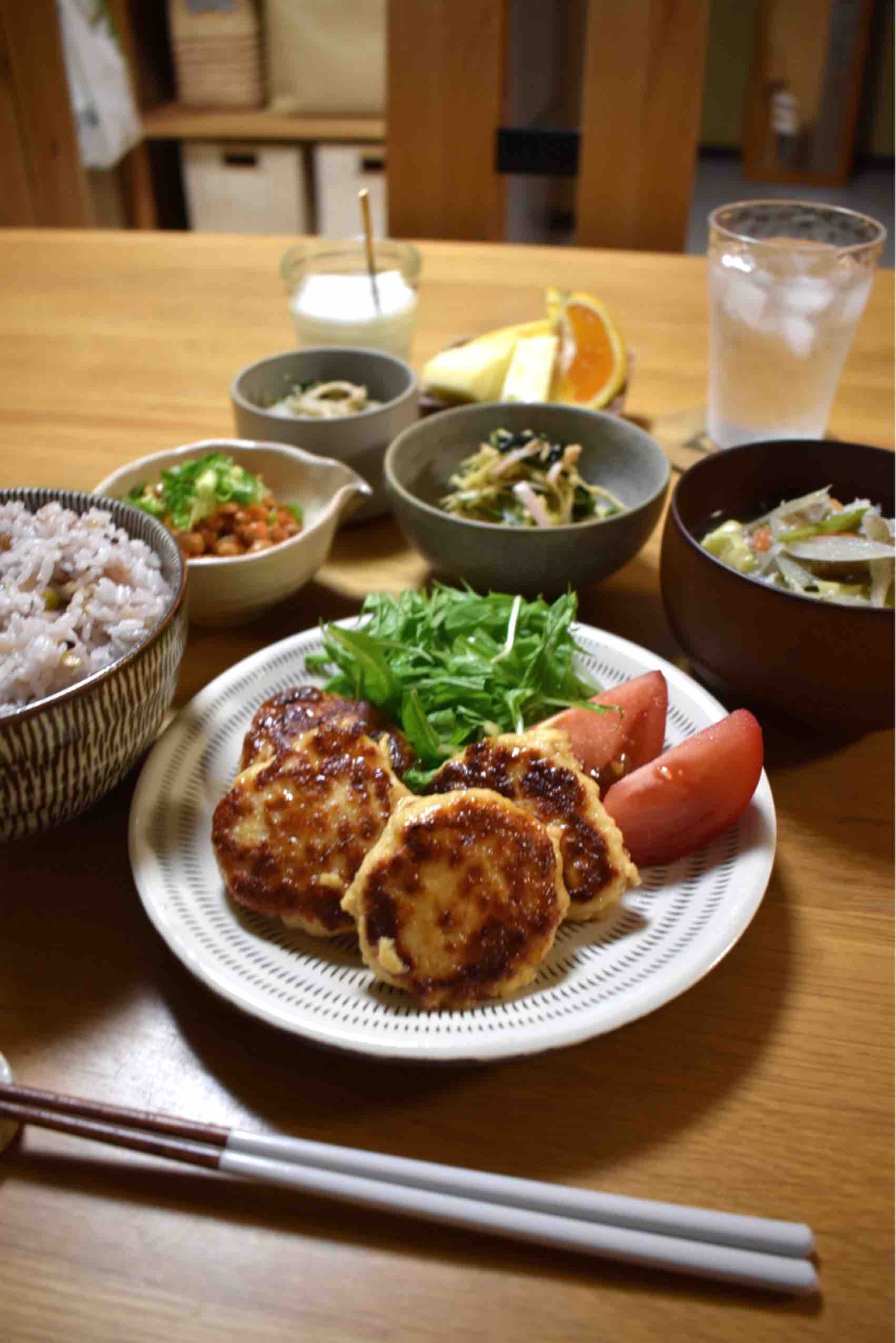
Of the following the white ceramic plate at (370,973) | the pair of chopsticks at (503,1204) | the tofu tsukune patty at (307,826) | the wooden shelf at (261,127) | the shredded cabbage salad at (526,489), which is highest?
the wooden shelf at (261,127)

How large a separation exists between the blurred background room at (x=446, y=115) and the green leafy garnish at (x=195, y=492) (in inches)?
70.6

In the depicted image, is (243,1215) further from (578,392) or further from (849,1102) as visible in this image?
(578,392)

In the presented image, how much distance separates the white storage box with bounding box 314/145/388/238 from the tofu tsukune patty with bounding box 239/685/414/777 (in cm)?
414

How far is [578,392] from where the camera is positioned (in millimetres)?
1748

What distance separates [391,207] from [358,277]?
1.09 metres

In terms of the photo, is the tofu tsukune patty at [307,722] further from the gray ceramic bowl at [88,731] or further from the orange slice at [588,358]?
the orange slice at [588,358]

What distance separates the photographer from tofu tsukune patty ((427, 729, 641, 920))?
845 millimetres

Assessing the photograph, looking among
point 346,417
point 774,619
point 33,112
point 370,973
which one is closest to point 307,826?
point 370,973

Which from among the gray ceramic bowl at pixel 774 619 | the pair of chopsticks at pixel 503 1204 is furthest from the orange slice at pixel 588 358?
the pair of chopsticks at pixel 503 1204

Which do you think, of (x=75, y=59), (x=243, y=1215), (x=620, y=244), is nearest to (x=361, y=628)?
(x=243, y=1215)

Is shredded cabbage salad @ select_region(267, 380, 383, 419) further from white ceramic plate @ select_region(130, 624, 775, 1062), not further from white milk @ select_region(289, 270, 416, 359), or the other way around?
white ceramic plate @ select_region(130, 624, 775, 1062)

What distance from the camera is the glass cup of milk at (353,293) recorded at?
1.82 m

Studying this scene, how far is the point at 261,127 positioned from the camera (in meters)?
4.73

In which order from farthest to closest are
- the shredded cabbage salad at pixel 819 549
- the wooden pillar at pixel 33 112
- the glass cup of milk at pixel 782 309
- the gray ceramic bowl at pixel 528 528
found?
1. the wooden pillar at pixel 33 112
2. the glass cup of milk at pixel 782 309
3. the gray ceramic bowl at pixel 528 528
4. the shredded cabbage salad at pixel 819 549
